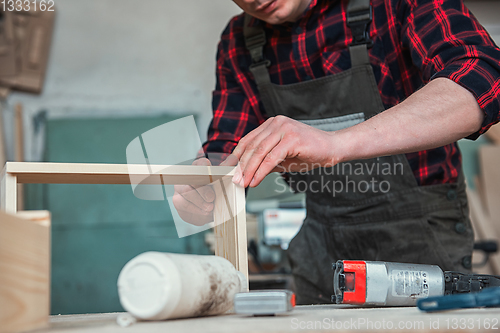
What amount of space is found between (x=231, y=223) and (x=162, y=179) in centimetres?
16

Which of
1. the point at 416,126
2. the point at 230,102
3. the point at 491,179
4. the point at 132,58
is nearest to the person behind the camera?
the point at 416,126

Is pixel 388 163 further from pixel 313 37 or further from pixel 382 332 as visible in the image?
pixel 382 332

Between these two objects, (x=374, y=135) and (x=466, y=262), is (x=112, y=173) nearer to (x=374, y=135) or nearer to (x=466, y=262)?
(x=374, y=135)

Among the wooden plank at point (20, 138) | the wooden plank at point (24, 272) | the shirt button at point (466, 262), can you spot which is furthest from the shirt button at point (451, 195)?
the wooden plank at point (20, 138)

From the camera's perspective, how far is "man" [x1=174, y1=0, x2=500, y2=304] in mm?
797

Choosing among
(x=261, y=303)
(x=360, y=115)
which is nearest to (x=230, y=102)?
(x=360, y=115)

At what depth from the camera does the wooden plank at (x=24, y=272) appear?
43 centimetres

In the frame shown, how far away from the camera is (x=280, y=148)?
2.55 ft

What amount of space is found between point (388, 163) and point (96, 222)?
262cm

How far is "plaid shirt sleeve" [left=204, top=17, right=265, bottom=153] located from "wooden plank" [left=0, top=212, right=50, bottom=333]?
0.80 metres

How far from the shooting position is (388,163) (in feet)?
3.90

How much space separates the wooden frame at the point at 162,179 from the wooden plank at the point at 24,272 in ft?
0.77

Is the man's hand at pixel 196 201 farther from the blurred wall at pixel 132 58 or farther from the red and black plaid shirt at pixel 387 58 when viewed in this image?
the blurred wall at pixel 132 58

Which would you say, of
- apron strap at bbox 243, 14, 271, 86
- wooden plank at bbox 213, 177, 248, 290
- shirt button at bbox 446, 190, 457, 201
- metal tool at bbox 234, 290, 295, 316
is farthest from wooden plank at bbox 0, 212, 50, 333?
shirt button at bbox 446, 190, 457, 201
